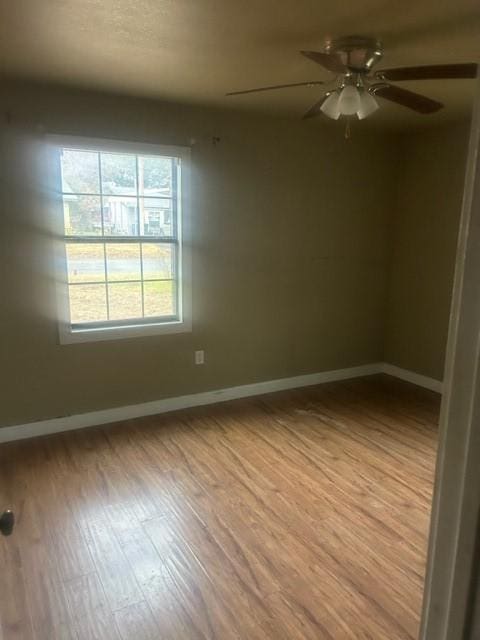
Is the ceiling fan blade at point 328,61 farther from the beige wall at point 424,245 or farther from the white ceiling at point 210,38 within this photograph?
the beige wall at point 424,245

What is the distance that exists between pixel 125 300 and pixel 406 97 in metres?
2.38

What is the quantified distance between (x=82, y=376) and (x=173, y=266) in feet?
3.71

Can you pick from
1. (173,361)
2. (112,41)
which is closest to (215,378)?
(173,361)

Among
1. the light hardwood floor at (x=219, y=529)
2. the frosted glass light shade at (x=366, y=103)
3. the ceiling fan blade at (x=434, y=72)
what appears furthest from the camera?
the frosted glass light shade at (x=366, y=103)

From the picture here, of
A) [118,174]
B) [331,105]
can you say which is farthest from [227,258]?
[331,105]

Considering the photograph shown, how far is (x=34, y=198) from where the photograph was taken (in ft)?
9.84

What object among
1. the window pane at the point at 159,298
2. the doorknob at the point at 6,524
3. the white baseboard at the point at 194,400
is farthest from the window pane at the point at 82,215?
the doorknob at the point at 6,524

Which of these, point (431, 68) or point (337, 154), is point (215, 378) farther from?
point (431, 68)

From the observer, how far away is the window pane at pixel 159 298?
3572 mm

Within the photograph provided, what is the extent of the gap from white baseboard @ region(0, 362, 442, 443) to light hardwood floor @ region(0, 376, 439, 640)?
0.36 ft

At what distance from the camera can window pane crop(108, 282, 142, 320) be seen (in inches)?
135

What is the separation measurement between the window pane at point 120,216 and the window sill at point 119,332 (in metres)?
0.74

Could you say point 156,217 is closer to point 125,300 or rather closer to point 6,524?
point 125,300

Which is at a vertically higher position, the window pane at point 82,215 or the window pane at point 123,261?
the window pane at point 82,215
